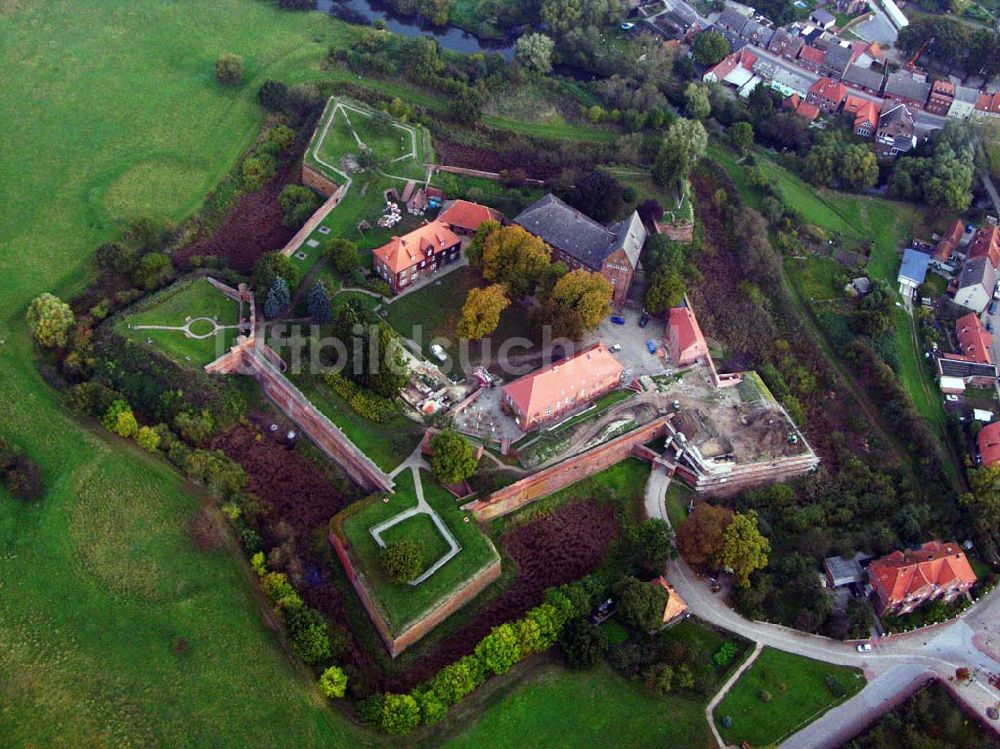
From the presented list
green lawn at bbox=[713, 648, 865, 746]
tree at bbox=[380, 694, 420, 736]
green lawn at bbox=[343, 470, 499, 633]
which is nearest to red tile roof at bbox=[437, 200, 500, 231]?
green lawn at bbox=[343, 470, 499, 633]

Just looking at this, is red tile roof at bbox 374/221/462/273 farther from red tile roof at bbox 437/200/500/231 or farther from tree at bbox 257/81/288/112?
tree at bbox 257/81/288/112

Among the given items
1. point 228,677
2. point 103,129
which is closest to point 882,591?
point 228,677

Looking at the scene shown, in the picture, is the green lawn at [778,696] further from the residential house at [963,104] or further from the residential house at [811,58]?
the residential house at [811,58]

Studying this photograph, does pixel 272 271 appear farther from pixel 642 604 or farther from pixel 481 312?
pixel 642 604

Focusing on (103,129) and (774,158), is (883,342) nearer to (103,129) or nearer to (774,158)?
(774,158)

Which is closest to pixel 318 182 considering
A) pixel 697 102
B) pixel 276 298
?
pixel 276 298

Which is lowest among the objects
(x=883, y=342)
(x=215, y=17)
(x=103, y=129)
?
(x=883, y=342)
